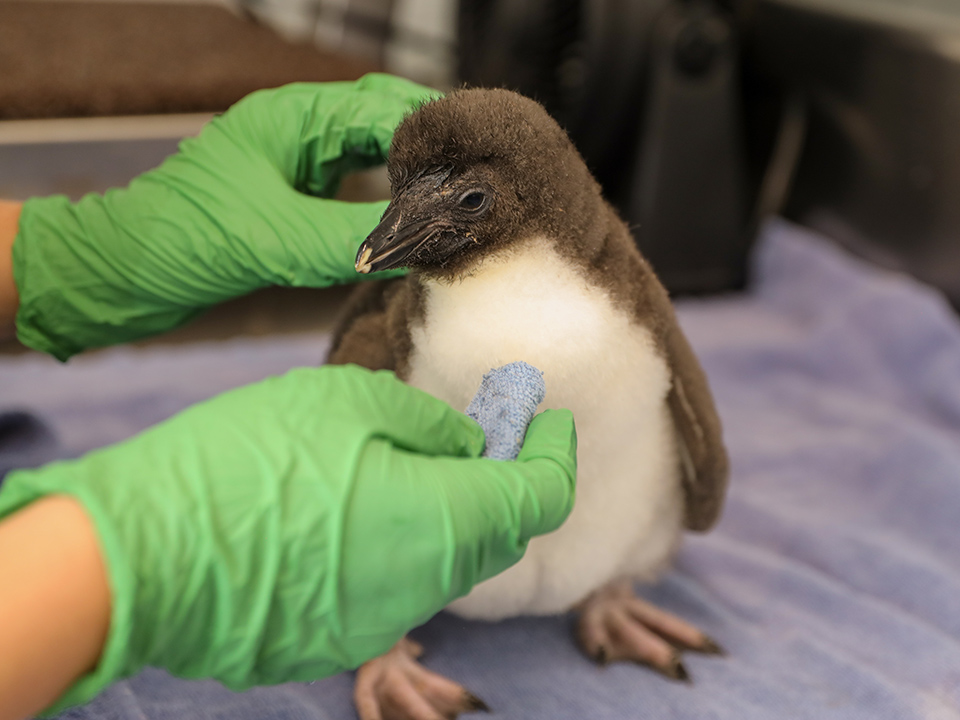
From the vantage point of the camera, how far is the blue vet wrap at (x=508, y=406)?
0.66 m

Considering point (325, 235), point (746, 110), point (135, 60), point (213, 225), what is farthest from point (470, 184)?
point (746, 110)

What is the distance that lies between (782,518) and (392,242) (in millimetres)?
814

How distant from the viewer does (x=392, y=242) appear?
668 millimetres

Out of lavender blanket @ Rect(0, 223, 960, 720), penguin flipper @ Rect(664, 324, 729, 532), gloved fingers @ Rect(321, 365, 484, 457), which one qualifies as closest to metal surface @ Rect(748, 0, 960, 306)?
lavender blanket @ Rect(0, 223, 960, 720)

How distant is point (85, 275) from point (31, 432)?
42cm

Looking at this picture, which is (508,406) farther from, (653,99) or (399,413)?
(653,99)

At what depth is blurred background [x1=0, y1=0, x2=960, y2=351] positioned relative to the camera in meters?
1.51

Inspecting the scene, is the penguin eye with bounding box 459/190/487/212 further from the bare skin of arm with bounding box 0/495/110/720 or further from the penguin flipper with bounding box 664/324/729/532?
the bare skin of arm with bounding box 0/495/110/720

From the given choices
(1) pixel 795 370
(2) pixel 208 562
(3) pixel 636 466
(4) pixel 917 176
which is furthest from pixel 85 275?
(4) pixel 917 176

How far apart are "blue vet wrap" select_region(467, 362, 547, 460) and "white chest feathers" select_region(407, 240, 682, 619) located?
0.13 feet

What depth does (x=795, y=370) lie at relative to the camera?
1.60 meters

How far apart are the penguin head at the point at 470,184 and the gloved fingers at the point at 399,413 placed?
10cm

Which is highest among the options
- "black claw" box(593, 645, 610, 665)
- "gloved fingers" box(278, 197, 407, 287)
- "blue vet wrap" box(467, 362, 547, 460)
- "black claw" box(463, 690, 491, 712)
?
"gloved fingers" box(278, 197, 407, 287)

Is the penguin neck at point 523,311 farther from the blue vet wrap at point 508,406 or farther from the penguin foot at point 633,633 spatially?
the penguin foot at point 633,633
